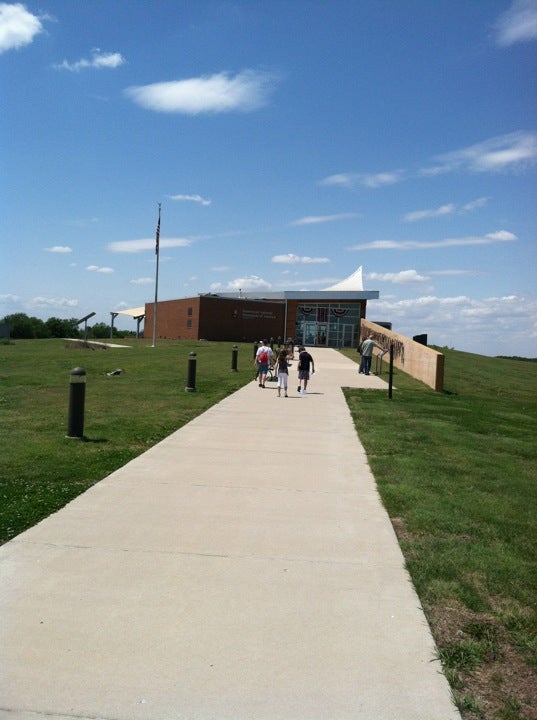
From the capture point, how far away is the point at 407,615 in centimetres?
405

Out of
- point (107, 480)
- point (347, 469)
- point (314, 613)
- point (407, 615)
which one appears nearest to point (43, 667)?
point (314, 613)

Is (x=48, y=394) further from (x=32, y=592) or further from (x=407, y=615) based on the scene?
(x=407, y=615)

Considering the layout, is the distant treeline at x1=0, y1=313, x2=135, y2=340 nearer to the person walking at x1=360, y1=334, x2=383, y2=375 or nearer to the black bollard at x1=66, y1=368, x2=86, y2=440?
the person walking at x1=360, y1=334, x2=383, y2=375

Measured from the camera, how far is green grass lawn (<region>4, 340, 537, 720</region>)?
3656 millimetres

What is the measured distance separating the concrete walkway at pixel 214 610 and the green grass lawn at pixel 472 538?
178 mm

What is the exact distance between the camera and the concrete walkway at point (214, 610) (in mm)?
3121

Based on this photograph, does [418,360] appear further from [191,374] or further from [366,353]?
[191,374]

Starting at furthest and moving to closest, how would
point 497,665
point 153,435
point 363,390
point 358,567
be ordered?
1. point 363,390
2. point 153,435
3. point 358,567
4. point 497,665

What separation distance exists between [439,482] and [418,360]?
1814 centimetres

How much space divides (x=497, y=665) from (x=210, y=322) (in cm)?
5915

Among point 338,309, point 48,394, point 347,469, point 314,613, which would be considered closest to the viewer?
point 314,613

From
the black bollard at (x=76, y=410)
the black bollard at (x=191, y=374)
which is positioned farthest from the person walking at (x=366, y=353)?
the black bollard at (x=76, y=410)

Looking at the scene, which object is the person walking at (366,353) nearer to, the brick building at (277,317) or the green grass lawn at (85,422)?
the green grass lawn at (85,422)

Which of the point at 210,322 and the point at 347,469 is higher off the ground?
the point at 210,322
